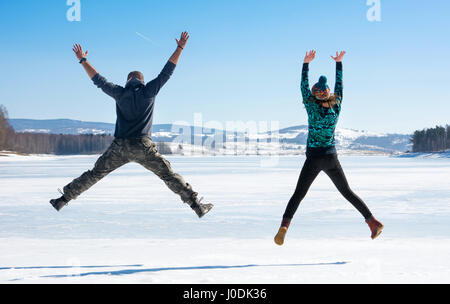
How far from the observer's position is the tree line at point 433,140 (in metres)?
119

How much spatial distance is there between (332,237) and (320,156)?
226cm

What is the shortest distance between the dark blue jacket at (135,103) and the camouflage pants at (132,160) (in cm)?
11

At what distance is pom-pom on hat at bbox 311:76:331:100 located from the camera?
5.24 metres

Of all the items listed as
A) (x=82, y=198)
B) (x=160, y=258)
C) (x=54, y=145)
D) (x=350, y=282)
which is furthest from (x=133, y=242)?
(x=54, y=145)

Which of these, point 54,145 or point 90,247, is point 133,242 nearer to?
point 90,247

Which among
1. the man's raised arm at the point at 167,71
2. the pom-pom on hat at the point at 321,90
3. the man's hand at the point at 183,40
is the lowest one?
the pom-pom on hat at the point at 321,90

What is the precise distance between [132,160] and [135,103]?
65 centimetres

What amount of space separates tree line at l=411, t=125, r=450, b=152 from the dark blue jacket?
12245cm

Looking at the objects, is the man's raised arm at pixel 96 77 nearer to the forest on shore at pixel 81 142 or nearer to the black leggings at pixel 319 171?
the black leggings at pixel 319 171

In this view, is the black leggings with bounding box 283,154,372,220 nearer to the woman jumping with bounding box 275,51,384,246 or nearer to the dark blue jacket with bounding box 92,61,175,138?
the woman jumping with bounding box 275,51,384,246

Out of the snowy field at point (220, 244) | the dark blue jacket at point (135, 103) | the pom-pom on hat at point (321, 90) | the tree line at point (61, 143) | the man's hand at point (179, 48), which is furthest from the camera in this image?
the tree line at point (61, 143)

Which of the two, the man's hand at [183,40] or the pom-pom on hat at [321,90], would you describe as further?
the man's hand at [183,40]

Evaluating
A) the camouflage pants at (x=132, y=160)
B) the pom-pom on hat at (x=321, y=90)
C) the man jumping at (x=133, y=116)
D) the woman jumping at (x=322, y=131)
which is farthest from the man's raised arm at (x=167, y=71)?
the pom-pom on hat at (x=321, y=90)

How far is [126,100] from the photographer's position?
17.6 ft
